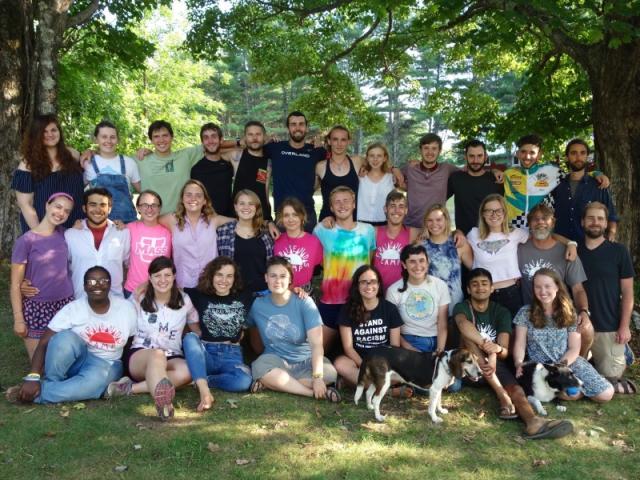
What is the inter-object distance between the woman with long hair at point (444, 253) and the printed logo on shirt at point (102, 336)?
3.17m

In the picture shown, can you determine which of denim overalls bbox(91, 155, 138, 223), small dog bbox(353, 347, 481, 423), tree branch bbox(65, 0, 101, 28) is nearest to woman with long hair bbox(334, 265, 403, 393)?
small dog bbox(353, 347, 481, 423)

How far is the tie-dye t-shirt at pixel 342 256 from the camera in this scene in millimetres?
5996

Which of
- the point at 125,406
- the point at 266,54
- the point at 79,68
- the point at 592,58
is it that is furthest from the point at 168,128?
the point at 79,68

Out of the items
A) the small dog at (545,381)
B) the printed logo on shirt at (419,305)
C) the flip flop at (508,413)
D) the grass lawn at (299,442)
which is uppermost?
the printed logo on shirt at (419,305)

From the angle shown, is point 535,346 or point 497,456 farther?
point 535,346

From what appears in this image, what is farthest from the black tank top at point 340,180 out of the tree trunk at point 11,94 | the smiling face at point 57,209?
the tree trunk at point 11,94

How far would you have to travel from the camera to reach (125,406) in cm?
501

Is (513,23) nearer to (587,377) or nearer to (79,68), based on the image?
(587,377)

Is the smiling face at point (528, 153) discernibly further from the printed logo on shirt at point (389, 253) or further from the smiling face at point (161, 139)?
the smiling face at point (161, 139)

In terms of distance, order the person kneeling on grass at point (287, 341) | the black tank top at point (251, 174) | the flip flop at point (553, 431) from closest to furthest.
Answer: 1. the flip flop at point (553, 431)
2. the person kneeling on grass at point (287, 341)
3. the black tank top at point (251, 174)

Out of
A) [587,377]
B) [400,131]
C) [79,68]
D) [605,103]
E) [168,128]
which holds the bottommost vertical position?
[587,377]

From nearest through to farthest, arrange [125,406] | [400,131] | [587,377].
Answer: [125,406] < [587,377] < [400,131]

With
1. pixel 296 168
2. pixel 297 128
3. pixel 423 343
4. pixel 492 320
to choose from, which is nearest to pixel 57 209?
pixel 296 168

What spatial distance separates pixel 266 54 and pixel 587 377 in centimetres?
979
